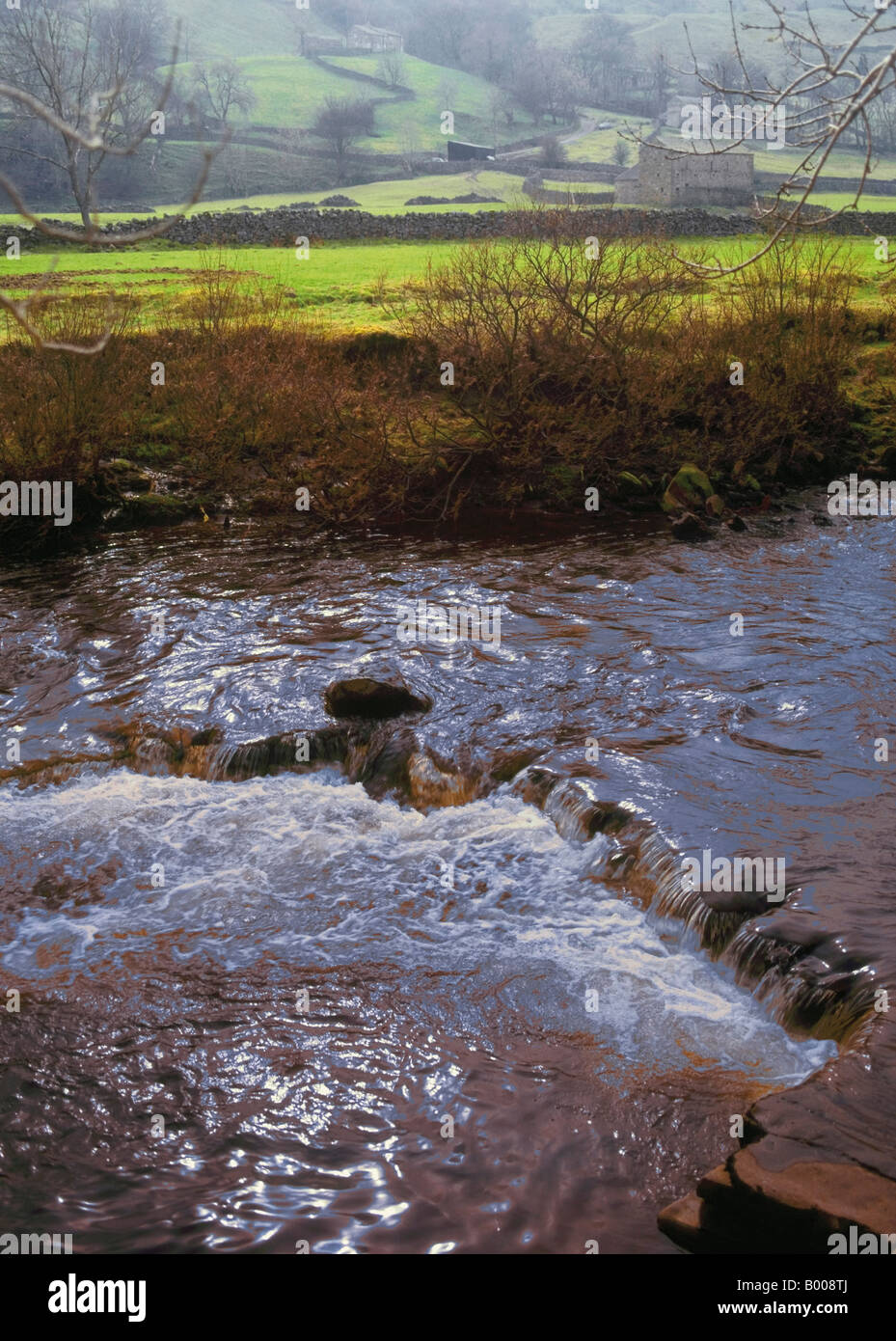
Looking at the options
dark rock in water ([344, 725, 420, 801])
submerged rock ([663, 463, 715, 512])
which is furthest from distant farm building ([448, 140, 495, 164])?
dark rock in water ([344, 725, 420, 801])

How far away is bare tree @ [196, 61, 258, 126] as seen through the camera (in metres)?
106

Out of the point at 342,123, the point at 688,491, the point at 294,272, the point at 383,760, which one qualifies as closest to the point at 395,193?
the point at 342,123

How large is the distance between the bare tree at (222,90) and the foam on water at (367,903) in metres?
101

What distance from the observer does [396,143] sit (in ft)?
335

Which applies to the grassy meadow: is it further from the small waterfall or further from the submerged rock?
the small waterfall

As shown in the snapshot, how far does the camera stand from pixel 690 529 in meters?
15.7

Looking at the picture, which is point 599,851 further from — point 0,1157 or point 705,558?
point 705,558

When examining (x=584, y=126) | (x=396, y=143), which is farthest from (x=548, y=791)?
(x=584, y=126)
